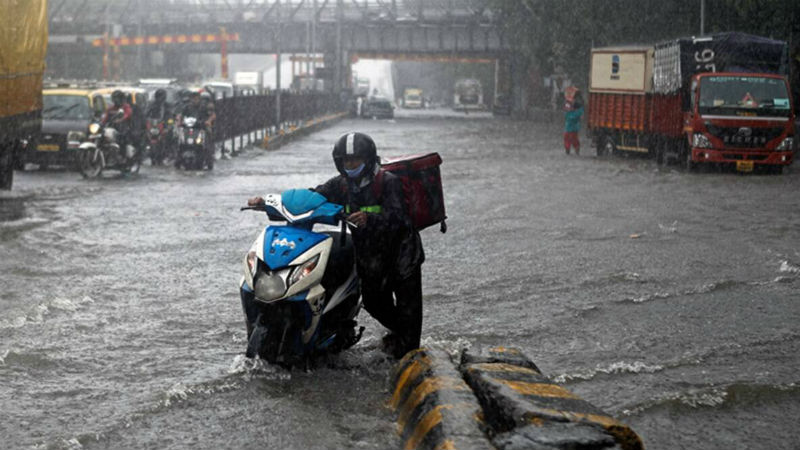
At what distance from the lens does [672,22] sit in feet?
138

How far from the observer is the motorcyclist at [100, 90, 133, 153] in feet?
73.9

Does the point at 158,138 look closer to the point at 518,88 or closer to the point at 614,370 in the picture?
the point at 614,370

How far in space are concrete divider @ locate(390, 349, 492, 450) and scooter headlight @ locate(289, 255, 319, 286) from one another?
75 cm

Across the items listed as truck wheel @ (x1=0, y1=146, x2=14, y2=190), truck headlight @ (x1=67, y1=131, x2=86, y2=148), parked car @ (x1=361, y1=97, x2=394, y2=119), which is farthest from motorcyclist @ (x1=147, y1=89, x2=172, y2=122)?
parked car @ (x1=361, y1=97, x2=394, y2=119)

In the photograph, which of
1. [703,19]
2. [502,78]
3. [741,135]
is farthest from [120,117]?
[502,78]

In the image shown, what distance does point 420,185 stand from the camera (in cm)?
712

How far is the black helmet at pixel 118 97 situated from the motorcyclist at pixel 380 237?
16617 mm

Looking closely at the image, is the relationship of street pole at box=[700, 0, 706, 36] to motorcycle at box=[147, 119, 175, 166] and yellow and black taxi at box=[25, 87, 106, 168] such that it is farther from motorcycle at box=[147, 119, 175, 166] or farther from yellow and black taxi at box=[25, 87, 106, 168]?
yellow and black taxi at box=[25, 87, 106, 168]

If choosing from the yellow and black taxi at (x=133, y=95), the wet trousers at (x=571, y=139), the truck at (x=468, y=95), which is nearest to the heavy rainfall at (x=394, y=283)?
the yellow and black taxi at (x=133, y=95)

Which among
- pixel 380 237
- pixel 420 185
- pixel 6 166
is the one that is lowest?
pixel 6 166

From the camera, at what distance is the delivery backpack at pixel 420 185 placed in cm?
701

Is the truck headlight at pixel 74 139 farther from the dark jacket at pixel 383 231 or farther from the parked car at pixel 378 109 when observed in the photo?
the parked car at pixel 378 109

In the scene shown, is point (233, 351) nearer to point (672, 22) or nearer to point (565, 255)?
point (565, 255)

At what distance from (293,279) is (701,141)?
66.4ft
